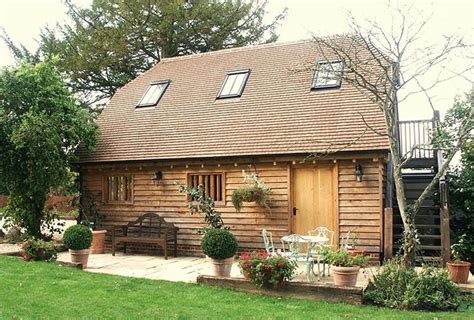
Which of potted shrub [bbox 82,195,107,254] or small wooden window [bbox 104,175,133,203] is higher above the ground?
small wooden window [bbox 104,175,133,203]

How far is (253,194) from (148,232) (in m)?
3.47

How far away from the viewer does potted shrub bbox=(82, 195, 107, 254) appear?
13.2 meters

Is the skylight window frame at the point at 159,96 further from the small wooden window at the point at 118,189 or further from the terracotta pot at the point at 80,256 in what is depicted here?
the terracotta pot at the point at 80,256

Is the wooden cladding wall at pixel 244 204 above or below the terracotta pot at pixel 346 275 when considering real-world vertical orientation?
above

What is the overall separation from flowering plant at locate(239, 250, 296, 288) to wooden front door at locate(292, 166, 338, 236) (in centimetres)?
349

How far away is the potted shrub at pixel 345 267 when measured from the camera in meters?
7.66

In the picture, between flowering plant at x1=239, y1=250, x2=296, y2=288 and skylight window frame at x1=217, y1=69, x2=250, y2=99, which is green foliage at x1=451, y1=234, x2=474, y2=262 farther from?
skylight window frame at x1=217, y1=69, x2=250, y2=99

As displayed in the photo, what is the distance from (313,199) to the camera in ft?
37.6

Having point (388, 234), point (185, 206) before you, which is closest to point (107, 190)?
point (185, 206)

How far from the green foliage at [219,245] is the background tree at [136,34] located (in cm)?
1562

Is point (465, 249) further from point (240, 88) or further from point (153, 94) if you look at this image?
point (153, 94)

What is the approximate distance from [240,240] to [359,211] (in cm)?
308

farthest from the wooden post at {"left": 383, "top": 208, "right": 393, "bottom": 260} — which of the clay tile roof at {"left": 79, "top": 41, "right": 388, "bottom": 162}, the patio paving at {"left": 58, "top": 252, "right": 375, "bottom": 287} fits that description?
the clay tile roof at {"left": 79, "top": 41, "right": 388, "bottom": 162}

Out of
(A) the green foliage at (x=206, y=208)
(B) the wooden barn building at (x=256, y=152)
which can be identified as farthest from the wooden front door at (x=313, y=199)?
(A) the green foliage at (x=206, y=208)
